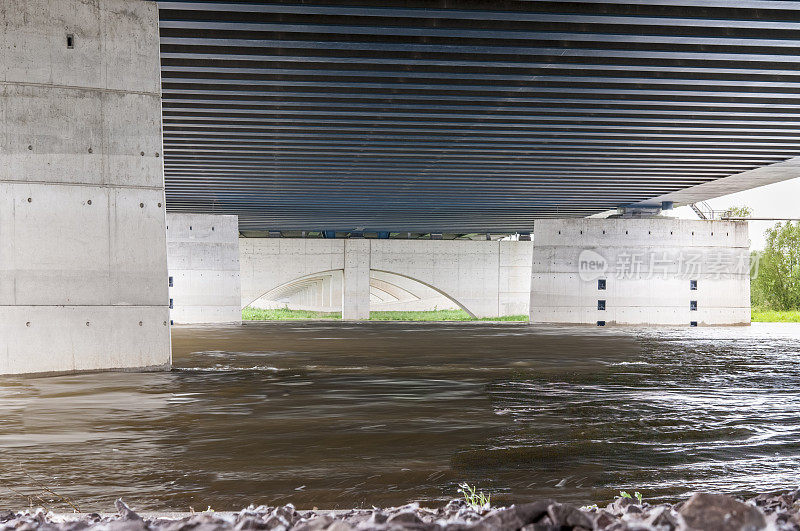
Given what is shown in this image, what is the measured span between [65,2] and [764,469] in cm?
1196

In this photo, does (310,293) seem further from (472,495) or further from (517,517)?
(517,517)

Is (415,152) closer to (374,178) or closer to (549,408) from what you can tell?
(374,178)

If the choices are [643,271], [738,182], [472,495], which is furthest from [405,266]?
[472,495]

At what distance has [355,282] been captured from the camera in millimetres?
51031

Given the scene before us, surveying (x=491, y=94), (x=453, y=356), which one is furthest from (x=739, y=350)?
(x=491, y=94)

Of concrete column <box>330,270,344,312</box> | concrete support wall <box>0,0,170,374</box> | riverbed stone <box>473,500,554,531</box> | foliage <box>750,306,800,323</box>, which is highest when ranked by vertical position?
concrete support wall <box>0,0,170,374</box>

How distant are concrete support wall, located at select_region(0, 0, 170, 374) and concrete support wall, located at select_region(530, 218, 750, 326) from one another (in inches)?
1106

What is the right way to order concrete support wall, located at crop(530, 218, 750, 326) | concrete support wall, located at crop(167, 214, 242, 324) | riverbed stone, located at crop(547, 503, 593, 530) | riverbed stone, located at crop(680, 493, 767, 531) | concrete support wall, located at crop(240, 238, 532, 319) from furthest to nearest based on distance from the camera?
concrete support wall, located at crop(240, 238, 532, 319) → concrete support wall, located at crop(167, 214, 242, 324) → concrete support wall, located at crop(530, 218, 750, 326) → riverbed stone, located at crop(547, 503, 593, 530) → riverbed stone, located at crop(680, 493, 767, 531)

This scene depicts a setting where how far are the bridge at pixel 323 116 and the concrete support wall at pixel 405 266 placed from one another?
14.2 metres

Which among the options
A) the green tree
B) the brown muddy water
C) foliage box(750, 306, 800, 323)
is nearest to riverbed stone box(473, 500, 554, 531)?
the brown muddy water

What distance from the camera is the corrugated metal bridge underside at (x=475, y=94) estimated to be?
14.4 metres

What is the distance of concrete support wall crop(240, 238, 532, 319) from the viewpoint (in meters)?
50.7

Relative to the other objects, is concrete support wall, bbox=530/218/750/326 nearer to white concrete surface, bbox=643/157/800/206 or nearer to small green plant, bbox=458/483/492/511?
white concrete surface, bbox=643/157/800/206

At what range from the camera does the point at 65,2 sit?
1330 cm
